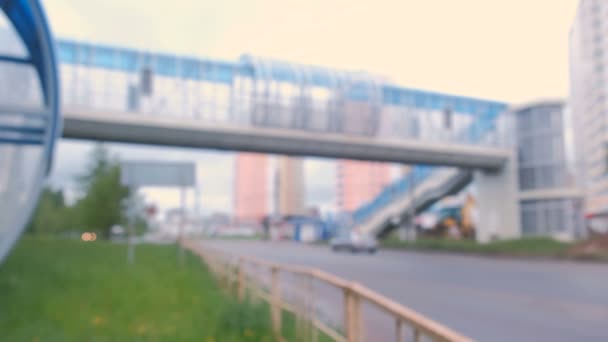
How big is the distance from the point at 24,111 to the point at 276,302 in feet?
21.9

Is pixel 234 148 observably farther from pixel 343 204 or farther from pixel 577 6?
pixel 343 204

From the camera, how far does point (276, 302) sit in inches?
258

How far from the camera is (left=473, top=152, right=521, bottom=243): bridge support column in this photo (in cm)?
3388

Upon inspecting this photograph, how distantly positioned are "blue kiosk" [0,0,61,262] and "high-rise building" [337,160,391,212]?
119m

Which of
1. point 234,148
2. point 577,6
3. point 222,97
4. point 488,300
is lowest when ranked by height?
point 488,300

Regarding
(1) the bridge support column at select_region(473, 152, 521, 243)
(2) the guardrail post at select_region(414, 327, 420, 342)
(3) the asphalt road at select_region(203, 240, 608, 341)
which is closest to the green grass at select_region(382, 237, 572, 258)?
(1) the bridge support column at select_region(473, 152, 521, 243)

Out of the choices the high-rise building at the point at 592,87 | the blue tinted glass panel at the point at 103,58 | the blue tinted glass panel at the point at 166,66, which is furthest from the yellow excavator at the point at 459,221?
the high-rise building at the point at 592,87

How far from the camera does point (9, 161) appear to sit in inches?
474

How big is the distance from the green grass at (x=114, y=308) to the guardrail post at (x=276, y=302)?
11 centimetres

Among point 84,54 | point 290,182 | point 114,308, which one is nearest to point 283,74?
point 84,54

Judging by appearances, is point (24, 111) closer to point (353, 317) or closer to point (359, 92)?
point (353, 317)

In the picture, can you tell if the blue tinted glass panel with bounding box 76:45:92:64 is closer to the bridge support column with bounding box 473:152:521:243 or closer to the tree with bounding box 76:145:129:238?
the tree with bounding box 76:145:129:238

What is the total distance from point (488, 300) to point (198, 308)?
5712mm

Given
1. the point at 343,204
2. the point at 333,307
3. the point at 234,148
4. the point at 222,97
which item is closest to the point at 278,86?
the point at 222,97
